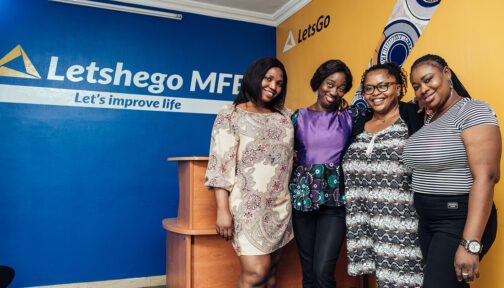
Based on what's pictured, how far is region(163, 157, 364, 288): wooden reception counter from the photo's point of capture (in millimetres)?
2359

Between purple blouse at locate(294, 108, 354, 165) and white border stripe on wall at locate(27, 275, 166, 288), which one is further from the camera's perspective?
white border stripe on wall at locate(27, 275, 166, 288)

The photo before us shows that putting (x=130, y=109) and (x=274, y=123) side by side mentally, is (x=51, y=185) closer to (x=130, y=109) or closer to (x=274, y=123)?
(x=130, y=109)

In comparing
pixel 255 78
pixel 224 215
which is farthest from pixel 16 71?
pixel 224 215

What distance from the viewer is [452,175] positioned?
138 centimetres

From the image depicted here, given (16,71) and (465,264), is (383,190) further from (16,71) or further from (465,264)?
(16,71)

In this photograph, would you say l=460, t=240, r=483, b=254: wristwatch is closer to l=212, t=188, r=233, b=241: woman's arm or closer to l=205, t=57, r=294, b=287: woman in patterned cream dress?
l=205, t=57, r=294, b=287: woman in patterned cream dress

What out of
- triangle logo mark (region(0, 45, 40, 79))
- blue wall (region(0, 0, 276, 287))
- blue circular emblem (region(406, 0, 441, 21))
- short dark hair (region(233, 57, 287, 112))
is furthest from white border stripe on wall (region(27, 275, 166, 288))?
blue circular emblem (region(406, 0, 441, 21))

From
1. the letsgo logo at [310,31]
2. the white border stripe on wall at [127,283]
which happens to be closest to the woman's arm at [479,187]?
the letsgo logo at [310,31]

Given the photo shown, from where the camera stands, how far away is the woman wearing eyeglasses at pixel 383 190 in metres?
1.65

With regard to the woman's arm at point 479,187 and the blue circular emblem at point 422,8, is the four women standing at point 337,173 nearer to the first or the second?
the woman's arm at point 479,187

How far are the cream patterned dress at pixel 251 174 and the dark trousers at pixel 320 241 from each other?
12 cm

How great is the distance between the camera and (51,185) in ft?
11.7

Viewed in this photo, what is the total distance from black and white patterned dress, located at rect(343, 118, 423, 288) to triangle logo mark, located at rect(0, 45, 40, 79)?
10.6 ft

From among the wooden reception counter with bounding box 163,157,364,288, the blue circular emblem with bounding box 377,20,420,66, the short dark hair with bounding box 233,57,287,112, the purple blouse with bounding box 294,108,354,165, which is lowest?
the wooden reception counter with bounding box 163,157,364,288
